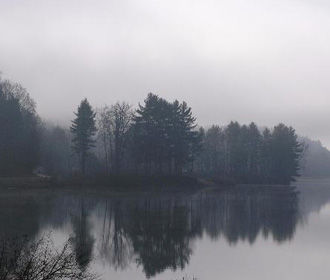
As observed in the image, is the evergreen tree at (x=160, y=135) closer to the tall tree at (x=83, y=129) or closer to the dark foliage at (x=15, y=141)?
the tall tree at (x=83, y=129)

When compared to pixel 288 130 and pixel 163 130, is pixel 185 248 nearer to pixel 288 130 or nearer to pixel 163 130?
pixel 163 130

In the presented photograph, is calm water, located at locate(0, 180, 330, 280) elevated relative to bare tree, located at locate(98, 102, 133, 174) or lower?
lower

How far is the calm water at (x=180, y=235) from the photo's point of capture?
20609 mm

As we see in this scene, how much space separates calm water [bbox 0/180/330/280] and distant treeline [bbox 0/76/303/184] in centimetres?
2491

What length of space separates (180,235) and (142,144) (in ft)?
153

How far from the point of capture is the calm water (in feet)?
67.6

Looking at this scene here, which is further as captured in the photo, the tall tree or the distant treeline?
the tall tree

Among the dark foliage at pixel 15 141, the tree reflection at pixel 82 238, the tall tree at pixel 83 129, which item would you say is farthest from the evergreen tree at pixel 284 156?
the tree reflection at pixel 82 238

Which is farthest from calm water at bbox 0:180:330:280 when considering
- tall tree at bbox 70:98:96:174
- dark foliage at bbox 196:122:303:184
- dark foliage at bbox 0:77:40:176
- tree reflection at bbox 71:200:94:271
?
dark foliage at bbox 196:122:303:184

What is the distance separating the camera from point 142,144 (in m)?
75.1

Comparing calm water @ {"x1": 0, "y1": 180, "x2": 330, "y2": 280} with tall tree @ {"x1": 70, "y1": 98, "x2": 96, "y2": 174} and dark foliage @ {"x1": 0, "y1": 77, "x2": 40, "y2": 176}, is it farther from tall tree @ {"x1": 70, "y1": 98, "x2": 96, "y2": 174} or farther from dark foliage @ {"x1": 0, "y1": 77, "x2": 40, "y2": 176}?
tall tree @ {"x1": 70, "y1": 98, "x2": 96, "y2": 174}

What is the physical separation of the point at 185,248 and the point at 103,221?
10077mm

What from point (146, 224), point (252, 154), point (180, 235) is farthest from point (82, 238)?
point (252, 154)

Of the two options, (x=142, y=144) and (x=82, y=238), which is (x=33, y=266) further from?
(x=142, y=144)
